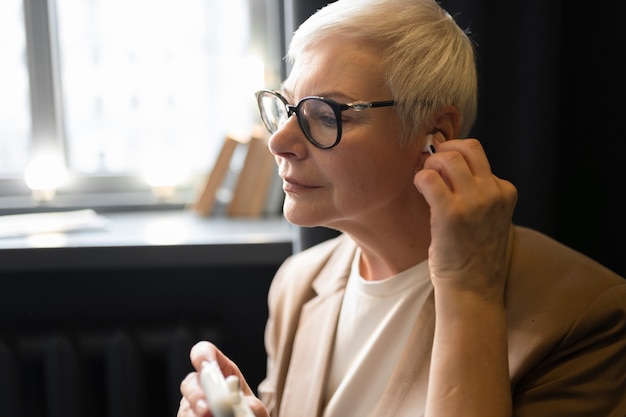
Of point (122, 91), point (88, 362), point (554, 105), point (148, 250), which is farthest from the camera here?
point (122, 91)

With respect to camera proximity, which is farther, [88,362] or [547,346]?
[88,362]

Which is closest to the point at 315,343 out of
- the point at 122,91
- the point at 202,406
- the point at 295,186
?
the point at 295,186

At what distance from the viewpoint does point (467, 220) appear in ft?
3.35

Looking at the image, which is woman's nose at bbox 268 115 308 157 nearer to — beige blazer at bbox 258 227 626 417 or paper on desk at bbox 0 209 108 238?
beige blazer at bbox 258 227 626 417

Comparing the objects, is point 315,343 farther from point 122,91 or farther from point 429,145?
point 122,91

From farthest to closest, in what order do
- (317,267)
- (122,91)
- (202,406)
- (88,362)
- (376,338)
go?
(122,91) < (88,362) < (317,267) < (376,338) < (202,406)

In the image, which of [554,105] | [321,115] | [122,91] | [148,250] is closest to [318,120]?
[321,115]

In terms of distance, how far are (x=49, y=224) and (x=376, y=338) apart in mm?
1161

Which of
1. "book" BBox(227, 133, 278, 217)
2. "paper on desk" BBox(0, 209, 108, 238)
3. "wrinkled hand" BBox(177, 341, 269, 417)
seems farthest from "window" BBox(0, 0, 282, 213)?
"wrinkled hand" BBox(177, 341, 269, 417)

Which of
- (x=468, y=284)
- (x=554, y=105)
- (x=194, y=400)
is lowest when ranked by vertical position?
(x=194, y=400)

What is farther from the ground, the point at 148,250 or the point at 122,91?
the point at 122,91

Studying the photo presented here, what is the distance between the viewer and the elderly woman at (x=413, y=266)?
1034 mm

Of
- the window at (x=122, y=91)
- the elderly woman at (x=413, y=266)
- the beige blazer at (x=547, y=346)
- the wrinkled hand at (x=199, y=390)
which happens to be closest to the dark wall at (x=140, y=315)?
the window at (x=122, y=91)

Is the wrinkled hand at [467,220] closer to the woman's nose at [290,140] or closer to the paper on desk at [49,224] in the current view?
the woman's nose at [290,140]
